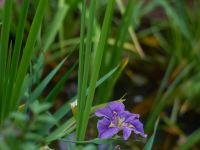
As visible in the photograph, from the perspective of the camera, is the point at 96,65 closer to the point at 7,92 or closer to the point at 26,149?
the point at 7,92

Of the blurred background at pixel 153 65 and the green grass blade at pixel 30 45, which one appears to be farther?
the blurred background at pixel 153 65

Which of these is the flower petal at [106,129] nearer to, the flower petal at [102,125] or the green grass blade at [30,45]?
the flower petal at [102,125]

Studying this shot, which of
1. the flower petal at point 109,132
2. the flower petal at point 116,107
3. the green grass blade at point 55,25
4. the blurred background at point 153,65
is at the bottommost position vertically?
the blurred background at point 153,65

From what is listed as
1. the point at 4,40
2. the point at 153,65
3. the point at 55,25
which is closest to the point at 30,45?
the point at 4,40

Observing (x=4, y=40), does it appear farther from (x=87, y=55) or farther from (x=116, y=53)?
(x=116, y=53)

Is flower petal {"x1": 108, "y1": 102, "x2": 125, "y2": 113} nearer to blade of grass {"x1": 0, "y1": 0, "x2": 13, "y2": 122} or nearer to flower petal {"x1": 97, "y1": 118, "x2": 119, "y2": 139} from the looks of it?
flower petal {"x1": 97, "y1": 118, "x2": 119, "y2": 139}

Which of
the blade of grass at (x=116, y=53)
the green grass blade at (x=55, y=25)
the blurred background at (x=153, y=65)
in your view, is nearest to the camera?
the blade of grass at (x=116, y=53)

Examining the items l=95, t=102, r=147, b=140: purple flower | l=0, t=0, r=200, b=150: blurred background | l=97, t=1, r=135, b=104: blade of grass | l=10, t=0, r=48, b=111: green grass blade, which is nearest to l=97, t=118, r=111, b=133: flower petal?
l=95, t=102, r=147, b=140: purple flower

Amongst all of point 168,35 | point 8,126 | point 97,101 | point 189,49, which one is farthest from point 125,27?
point 8,126

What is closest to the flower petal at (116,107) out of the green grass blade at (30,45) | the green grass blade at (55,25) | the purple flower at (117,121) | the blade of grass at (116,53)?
the purple flower at (117,121)
